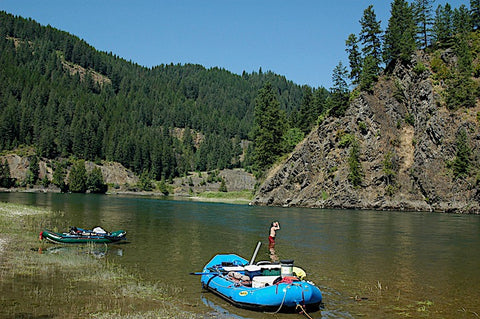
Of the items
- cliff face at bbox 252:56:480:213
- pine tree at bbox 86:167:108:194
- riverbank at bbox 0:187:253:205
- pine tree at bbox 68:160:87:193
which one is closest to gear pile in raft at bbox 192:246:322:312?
cliff face at bbox 252:56:480:213

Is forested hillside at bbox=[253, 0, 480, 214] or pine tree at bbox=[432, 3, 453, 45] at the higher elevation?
pine tree at bbox=[432, 3, 453, 45]

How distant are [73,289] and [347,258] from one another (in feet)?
64.7

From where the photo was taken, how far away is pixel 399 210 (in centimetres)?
8300

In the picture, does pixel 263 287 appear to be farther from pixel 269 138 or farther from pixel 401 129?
pixel 269 138

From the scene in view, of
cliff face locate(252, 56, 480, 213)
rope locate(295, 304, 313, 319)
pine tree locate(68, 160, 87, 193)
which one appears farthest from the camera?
pine tree locate(68, 160, 87, 193)

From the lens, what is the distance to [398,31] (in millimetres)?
98125

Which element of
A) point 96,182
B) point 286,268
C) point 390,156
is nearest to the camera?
point 286,268

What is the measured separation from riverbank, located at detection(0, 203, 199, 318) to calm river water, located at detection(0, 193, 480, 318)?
1438mm

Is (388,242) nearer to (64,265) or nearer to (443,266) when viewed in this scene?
Answer: (443,266)

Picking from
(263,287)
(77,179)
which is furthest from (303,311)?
(77,179)

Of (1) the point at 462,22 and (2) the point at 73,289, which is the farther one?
(1) the point at 462,22

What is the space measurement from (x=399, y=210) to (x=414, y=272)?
59.0 meters

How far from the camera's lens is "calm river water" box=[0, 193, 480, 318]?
1980 cm

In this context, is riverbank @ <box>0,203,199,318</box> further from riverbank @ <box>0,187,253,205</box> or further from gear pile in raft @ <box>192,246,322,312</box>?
riverbank @ <box>0,187,253,205</box>
